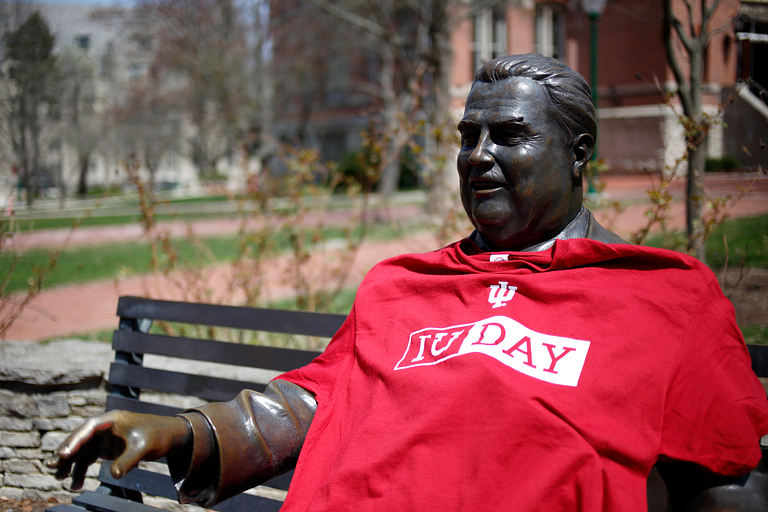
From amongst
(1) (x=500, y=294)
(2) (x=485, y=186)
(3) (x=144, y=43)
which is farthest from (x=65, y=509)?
A: (3) (x=144, y=43)

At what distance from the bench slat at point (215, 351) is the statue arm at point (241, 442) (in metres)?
0.62

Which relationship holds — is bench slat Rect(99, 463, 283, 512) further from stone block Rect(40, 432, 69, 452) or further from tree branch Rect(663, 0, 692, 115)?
tree branch Rect(663, 0, 692, 115)

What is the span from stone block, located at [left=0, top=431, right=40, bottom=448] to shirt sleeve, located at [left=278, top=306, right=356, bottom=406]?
6.82 feet

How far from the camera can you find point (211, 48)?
58.0ft

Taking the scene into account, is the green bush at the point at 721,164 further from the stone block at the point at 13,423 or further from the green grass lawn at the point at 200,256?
the stone block at the point at 13,423

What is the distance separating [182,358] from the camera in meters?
2.67

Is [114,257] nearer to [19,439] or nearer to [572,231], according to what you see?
[19,439]

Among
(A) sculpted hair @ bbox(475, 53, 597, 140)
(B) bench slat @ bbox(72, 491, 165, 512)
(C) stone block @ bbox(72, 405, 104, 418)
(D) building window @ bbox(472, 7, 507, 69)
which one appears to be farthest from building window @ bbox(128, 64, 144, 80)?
(A) sculpted hair @ bbox(475, 53, 597, 140)

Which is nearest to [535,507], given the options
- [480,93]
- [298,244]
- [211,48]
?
[480,93]

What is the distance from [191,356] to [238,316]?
0.93 ft

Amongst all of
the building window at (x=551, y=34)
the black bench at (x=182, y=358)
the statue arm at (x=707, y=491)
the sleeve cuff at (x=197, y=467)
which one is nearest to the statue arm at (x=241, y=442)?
the sleeve cuff at (x=197, y=467)

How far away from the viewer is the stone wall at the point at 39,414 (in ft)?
10.3

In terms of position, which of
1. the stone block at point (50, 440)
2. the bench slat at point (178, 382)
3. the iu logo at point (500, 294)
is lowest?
the stone block at point (50, 440)

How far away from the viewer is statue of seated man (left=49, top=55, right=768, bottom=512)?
1.31 metres
